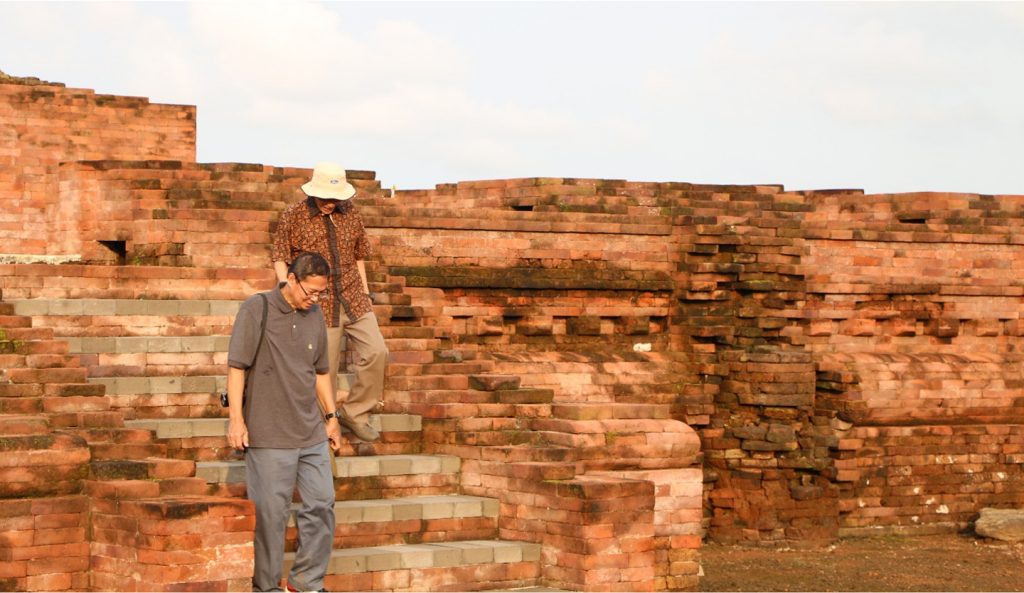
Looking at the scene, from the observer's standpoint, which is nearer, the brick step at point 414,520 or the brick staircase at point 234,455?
the brick staircase at point 234,455

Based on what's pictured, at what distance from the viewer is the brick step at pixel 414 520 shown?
10180 mm

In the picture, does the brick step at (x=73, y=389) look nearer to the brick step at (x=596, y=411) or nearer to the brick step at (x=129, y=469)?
the brick step at (x=129, y=469)

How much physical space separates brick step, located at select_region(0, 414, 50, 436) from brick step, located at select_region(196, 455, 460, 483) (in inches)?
39.4

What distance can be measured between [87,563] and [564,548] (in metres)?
2.91

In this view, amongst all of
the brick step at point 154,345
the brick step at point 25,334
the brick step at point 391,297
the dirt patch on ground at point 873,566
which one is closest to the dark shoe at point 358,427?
the brick step at point 154,345

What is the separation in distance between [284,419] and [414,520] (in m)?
2.15

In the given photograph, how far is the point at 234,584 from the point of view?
866 cm

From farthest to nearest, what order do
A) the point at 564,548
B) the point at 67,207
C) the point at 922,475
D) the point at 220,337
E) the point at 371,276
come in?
the point at 922,475 → the point at 67,207 → the point at 371,276 → the point at 220,337 → the point at 564,548

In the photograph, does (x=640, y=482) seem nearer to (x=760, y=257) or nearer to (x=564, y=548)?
(x=564, y=548)

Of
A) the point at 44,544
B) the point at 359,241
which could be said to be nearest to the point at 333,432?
the point at 44,544

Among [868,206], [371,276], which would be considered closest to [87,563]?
[371,276]

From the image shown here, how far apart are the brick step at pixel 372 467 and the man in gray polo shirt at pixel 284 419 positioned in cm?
121

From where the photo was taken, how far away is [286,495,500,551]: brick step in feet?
33.4

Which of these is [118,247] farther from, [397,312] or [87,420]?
[87,420]
